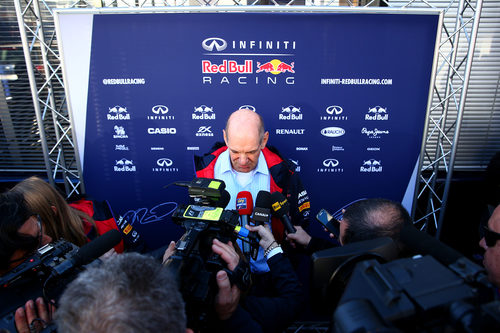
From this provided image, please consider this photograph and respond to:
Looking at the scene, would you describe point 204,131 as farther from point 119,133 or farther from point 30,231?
point 30,231

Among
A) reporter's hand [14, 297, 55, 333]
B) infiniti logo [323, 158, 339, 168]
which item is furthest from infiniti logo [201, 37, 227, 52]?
reporter's hand [14, 297, 55, 333]

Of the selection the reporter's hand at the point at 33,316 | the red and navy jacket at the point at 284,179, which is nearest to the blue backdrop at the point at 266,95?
the red and navy jacket at the point at 284,179

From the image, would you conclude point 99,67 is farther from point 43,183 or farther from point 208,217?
point 208,217

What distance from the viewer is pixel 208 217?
4.34 ft

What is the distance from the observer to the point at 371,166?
3.08 meters

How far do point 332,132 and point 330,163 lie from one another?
328mm

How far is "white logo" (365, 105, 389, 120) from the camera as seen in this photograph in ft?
9.58

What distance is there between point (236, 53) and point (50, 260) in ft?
7.54

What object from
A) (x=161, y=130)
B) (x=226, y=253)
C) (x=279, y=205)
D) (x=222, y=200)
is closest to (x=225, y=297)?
(x=226, y=253)

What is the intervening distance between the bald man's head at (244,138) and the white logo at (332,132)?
919 millimetres

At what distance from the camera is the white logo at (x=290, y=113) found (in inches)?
115

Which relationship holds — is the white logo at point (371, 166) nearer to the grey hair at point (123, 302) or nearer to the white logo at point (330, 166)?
the white logo at point (330, 166)

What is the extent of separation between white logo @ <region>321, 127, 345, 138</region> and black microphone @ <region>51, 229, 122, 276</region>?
2.32 m

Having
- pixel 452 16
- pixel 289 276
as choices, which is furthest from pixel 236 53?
pixel 452 16
